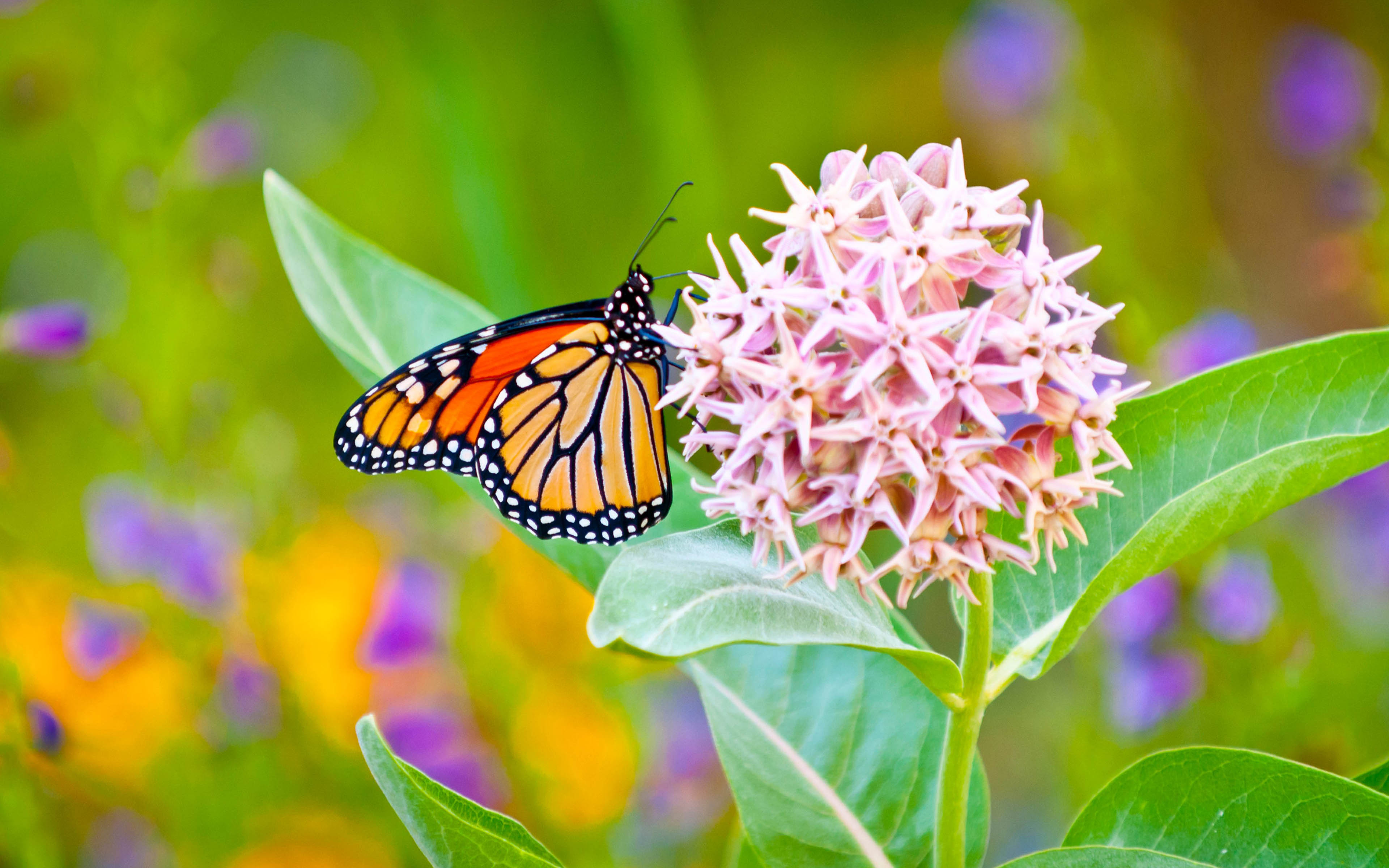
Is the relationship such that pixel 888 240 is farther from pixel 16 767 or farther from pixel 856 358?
pixel 16 767

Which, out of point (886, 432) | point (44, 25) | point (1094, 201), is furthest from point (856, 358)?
point (44, 25)

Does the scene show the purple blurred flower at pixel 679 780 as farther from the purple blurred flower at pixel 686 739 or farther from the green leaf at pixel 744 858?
the green leaf at pixel 744 858

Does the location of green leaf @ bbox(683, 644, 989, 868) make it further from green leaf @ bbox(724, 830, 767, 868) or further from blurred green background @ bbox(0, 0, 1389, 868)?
blurred green background @ bbox(0, 0, 1389, 868)

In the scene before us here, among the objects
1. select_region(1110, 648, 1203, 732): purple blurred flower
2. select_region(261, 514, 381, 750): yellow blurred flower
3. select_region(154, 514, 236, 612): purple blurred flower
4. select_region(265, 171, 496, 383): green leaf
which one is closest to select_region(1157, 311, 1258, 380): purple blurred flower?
select_region(1110, 648, 1203, 732): purple blurred flower

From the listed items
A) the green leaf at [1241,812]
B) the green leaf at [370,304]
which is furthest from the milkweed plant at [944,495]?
the green leaf at [370,304]

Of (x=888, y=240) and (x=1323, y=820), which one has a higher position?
(x=888, y=240)
